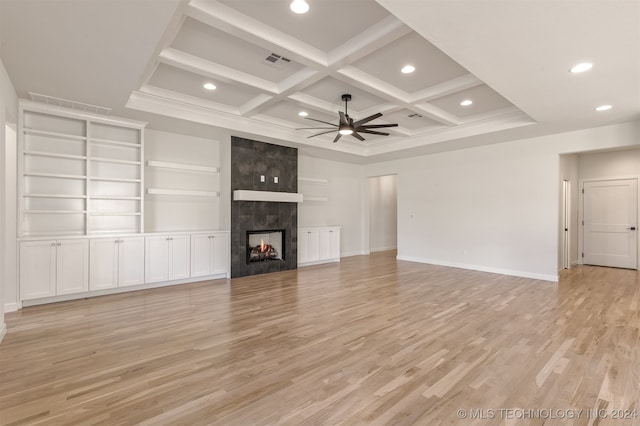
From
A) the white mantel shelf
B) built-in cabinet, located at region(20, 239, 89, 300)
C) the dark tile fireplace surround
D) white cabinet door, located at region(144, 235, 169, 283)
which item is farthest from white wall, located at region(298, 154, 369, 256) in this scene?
built-in cabinet, located at region(20, 239, 89, 300)

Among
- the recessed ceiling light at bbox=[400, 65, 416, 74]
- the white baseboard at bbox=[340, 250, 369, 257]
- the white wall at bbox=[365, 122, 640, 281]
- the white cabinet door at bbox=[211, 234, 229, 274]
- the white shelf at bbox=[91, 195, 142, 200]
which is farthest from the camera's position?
the white baseboard at bbox=[340, 250, 369, 257]

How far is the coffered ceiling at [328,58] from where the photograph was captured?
8.34ft

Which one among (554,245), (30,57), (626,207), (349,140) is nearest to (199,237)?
(30,57)

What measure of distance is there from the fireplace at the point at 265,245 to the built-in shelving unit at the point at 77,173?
7.24 feet

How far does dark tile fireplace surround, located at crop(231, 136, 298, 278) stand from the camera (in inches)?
251

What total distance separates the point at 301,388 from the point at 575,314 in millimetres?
3803

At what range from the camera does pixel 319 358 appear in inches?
110

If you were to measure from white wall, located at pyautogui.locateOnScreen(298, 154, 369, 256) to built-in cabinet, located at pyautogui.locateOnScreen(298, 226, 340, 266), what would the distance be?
567 mm

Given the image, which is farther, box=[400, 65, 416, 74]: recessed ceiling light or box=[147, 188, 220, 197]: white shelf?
Result: box=[147, 188, 220, 197]: white shelf

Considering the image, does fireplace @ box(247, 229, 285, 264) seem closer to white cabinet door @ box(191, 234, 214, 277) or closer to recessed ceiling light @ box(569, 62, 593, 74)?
white cabinet door @ box(191, 234, 214, 277)

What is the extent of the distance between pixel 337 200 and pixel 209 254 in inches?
168

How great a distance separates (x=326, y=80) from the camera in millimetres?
4453

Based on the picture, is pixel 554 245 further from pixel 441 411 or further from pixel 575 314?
pixel 441 411

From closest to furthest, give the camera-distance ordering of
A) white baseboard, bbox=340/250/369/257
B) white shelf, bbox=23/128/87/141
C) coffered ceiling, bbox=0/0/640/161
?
coffered ceiling, bbox=0/0/640/161 → white shelf, bbox=23/128/87/141 → white baseboard, bbox=340/250/369/257
